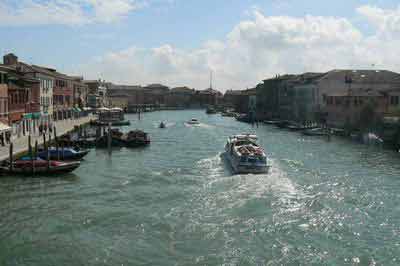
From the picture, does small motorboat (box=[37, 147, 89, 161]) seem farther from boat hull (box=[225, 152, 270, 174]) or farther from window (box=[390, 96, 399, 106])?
window (box=[390, 96, 399, 106])

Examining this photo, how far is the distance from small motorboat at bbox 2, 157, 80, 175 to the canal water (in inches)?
19.9

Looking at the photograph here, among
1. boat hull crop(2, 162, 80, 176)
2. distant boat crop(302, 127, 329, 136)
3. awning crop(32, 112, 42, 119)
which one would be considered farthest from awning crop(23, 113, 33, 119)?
distant boat crop(302, 127, 329, 136)

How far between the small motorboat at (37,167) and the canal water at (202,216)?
51 cm

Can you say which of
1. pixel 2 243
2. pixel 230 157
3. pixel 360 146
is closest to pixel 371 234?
pixel 2 243

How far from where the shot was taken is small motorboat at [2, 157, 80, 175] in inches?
1092

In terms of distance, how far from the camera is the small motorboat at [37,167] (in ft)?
91.0

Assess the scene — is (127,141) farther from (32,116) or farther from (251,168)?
(251,168)

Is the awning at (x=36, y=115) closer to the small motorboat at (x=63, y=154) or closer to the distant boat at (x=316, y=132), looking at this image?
the small motorboat at (x=63, y=154)

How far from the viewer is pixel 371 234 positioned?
57.8ft

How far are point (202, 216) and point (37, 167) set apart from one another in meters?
12.3

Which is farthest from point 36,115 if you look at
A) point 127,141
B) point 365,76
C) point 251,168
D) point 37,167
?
point 365,76

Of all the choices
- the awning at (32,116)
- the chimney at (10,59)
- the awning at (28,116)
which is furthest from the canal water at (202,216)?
the chimney at (10,59)

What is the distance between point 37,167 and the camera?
28047 mm

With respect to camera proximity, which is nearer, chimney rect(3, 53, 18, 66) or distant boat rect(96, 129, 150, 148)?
distant boat rect(96, 129, 150, 148)
